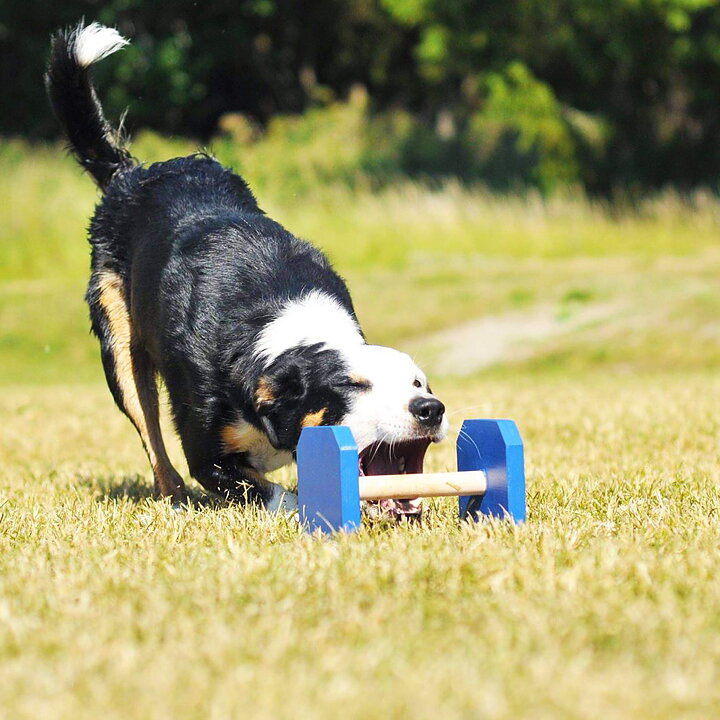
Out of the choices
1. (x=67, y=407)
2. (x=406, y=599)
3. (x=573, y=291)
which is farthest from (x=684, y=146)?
(x=406, y=599)

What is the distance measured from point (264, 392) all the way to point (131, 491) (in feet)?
5.15

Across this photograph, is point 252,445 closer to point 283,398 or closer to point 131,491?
point 283,398

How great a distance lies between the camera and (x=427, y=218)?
1850 centimetres

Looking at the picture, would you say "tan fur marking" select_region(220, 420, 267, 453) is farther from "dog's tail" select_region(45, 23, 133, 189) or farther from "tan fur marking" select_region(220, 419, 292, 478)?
"dog's tail" select_region(45, 23, 133, 189)

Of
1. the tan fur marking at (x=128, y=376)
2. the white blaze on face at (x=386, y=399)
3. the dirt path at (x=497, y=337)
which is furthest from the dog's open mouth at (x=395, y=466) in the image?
the dirt path at (x=497, y=337)

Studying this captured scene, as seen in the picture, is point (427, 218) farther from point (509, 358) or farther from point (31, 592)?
point (31, 592)

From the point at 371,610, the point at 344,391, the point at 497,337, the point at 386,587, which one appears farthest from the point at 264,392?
the point at 497,337

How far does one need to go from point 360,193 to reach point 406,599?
18069 mm

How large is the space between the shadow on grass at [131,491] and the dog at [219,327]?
9 centimetres

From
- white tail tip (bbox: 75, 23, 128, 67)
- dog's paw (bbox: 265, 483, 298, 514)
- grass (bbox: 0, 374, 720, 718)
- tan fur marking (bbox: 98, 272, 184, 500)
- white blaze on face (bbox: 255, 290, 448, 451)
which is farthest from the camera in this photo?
white tail tip (bbox: 75, 23, 128, 67)

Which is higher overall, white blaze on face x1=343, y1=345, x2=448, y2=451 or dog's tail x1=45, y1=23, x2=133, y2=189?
dog's tail x1=45, y1=23, x2=133, y2=189

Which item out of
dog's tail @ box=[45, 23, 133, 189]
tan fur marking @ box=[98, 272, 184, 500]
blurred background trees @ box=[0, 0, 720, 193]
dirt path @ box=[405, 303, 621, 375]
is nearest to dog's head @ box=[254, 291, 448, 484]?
tan fur marking @ box=[98, 272, 184, 500]

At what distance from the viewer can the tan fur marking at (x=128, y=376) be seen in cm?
536

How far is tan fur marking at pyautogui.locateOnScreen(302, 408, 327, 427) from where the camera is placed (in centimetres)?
394
